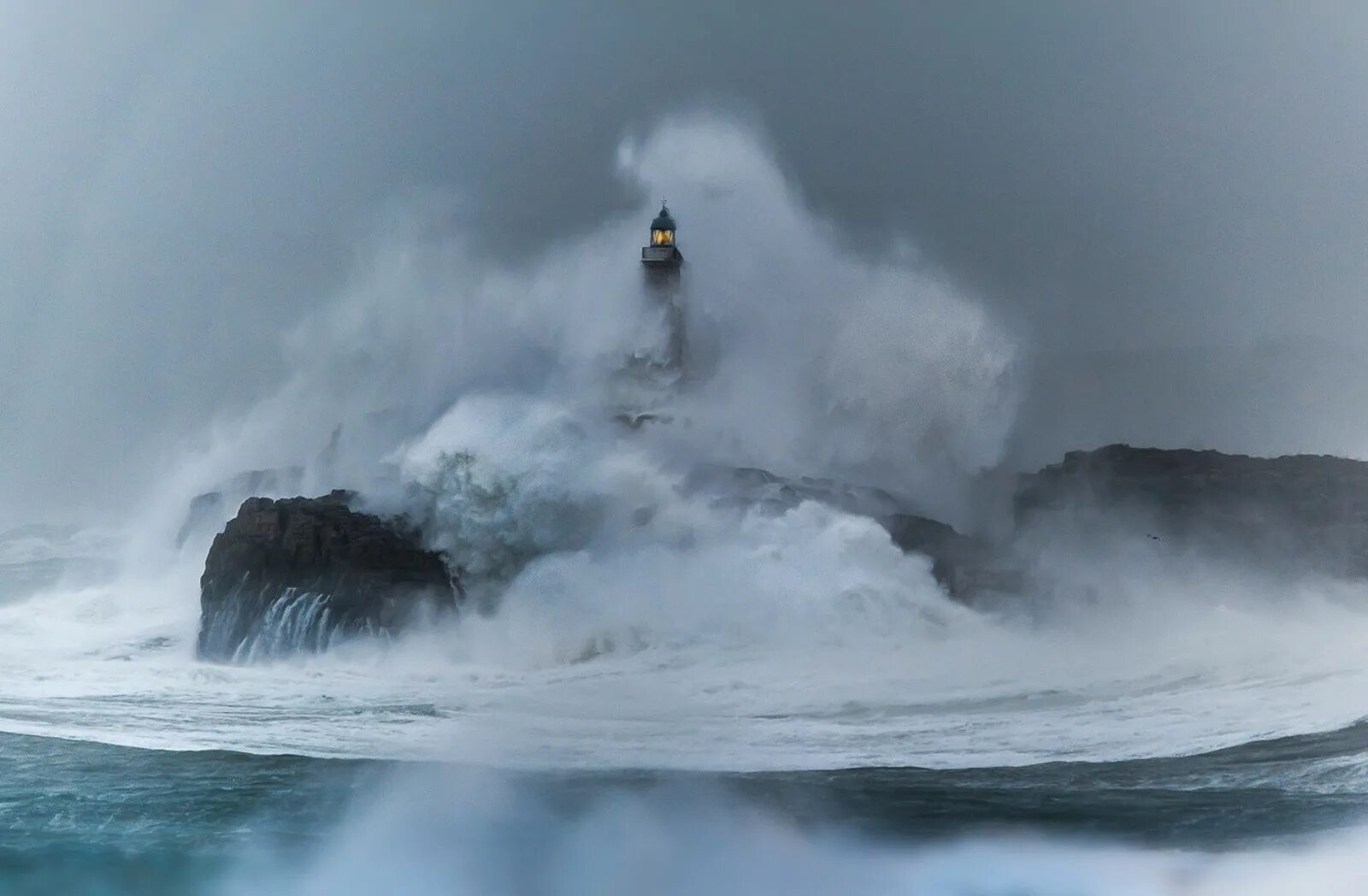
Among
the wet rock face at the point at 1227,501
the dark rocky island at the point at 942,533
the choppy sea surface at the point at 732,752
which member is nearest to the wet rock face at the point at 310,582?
the dark rocky island at the point at 942,533

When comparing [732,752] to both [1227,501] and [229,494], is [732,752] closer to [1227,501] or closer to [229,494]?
[1227,501]

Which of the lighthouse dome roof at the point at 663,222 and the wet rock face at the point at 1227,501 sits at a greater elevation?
the lighthouse dome roof at the point at 663,222

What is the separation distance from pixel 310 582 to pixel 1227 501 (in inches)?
502

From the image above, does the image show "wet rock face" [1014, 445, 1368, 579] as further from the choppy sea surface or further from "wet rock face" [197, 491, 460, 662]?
"wet rock face" [197, 491, 460, 662]

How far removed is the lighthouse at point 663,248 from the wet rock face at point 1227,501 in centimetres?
644

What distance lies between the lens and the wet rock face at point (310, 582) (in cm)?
1759

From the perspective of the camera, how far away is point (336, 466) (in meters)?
22.0

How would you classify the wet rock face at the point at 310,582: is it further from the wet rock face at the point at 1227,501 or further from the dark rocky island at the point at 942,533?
the wet rock face at the point at 1227,501

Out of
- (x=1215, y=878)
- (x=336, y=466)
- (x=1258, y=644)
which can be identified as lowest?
(x=1215, y=878)

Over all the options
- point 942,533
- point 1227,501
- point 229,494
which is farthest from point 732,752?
point 229,494

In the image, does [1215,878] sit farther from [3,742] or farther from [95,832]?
[3,742]

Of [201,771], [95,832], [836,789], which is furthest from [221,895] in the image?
[836,789]

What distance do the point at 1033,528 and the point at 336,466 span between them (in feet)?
32.4

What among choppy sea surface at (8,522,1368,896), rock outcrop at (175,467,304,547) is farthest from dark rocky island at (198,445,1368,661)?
rock outcrop at (175,467,304,547)
